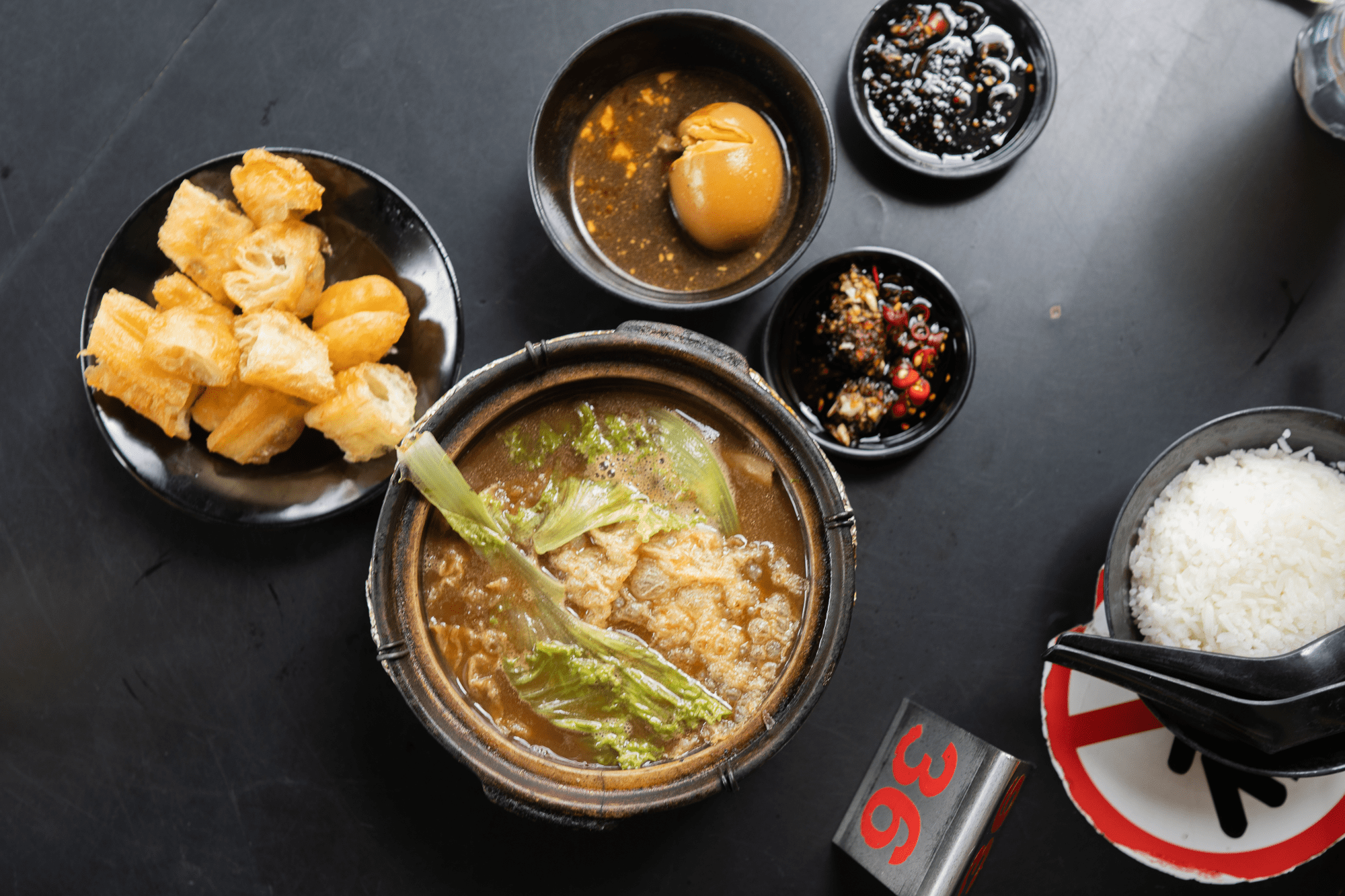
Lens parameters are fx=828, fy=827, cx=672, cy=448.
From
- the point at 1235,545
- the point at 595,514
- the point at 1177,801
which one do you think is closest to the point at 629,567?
the point at 595,514

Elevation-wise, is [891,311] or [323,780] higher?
[891,311]

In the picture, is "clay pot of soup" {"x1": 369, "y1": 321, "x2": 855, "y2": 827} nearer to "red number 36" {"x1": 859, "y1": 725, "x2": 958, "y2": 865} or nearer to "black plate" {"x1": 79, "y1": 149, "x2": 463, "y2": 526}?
"black plate" {"x1": 79, "y1": 149, "x2": 463, "y2": 526}

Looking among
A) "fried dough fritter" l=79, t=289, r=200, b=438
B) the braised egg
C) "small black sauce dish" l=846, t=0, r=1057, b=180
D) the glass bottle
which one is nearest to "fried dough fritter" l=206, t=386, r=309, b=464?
"fried dough fritter" l=79, t=289, r=200, b=438

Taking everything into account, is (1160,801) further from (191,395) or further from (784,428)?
(191,395)

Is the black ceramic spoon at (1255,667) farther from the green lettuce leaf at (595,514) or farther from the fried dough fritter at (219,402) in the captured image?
the fried dough fritter at (219,402)

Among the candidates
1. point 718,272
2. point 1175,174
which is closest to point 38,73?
point 718,272

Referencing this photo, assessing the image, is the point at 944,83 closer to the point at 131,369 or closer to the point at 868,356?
the point at 868,356
